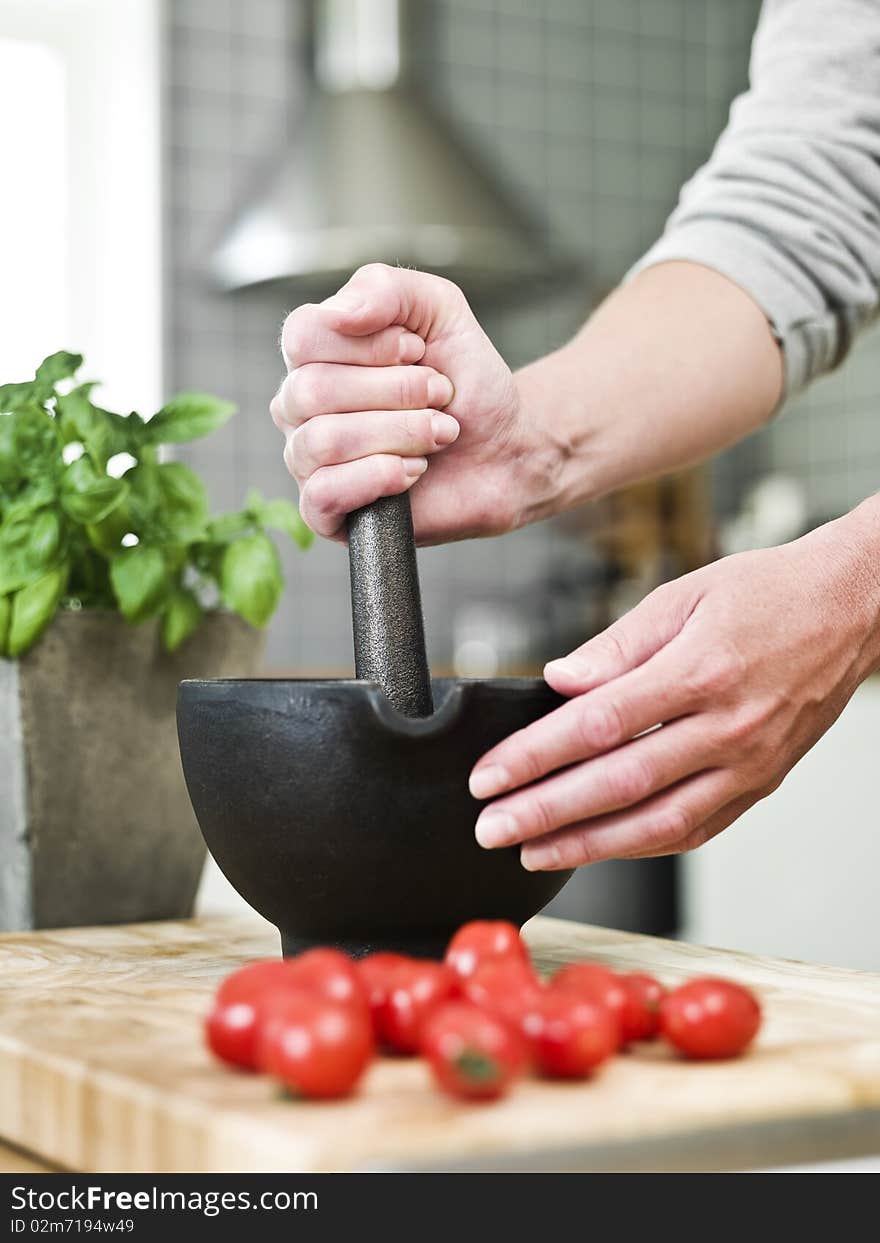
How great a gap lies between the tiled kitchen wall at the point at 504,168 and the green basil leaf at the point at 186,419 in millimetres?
2606

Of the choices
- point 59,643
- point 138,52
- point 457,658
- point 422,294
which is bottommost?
point 457,658

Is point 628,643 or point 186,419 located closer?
point 628,643

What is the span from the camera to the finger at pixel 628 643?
926 mm

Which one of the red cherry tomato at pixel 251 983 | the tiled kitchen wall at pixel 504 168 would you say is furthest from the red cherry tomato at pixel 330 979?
the tiled kitchen wall at pixel 504 168

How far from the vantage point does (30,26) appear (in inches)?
152

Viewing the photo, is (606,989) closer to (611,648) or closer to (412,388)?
(611,648)

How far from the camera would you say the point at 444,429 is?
45.0 inches

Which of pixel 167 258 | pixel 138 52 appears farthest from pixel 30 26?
pixel 167 258

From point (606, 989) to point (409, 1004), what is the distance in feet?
0.29

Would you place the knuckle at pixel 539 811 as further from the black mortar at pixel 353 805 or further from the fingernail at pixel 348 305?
the fingernail at pixel 348 305

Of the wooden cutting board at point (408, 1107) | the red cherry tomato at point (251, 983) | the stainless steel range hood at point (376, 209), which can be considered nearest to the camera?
the wooden cutting board at point (408, 1107)

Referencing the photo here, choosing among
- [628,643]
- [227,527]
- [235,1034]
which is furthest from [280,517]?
[235,1034]
